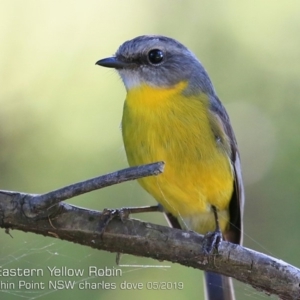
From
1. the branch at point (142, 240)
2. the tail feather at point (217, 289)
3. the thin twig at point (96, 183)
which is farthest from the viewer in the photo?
the tail feather at point (217, 289)

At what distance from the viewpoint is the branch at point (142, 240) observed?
2629 mm

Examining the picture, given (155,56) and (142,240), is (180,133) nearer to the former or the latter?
(155,56)

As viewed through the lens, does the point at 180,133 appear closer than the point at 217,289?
Yes

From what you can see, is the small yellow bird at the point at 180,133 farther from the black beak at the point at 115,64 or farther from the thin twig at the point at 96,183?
the thin twig at the point at 96,183

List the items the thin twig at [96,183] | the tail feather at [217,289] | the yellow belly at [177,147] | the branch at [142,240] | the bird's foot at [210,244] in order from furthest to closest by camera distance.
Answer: the tail feather at [217,289]
the yellow belly at [177,147]
the bird's foot at [210,244]
the branch at [142,240]
the thin twig at [96,183]

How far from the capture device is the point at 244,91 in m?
4.62

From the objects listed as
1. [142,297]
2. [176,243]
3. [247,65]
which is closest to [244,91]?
[247,65]

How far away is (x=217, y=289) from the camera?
12.6 feet

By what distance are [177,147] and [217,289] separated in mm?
1057

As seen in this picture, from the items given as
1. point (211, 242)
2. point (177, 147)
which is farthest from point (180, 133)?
point (211, 242)

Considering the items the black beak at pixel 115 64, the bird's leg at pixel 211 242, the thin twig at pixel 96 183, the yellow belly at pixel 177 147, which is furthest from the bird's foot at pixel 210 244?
the black beak at pixel 115 64

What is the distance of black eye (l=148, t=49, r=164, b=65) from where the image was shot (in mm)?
3604

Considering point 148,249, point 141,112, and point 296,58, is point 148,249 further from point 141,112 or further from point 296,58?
point 296,58

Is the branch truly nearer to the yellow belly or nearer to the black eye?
the yellow belly
